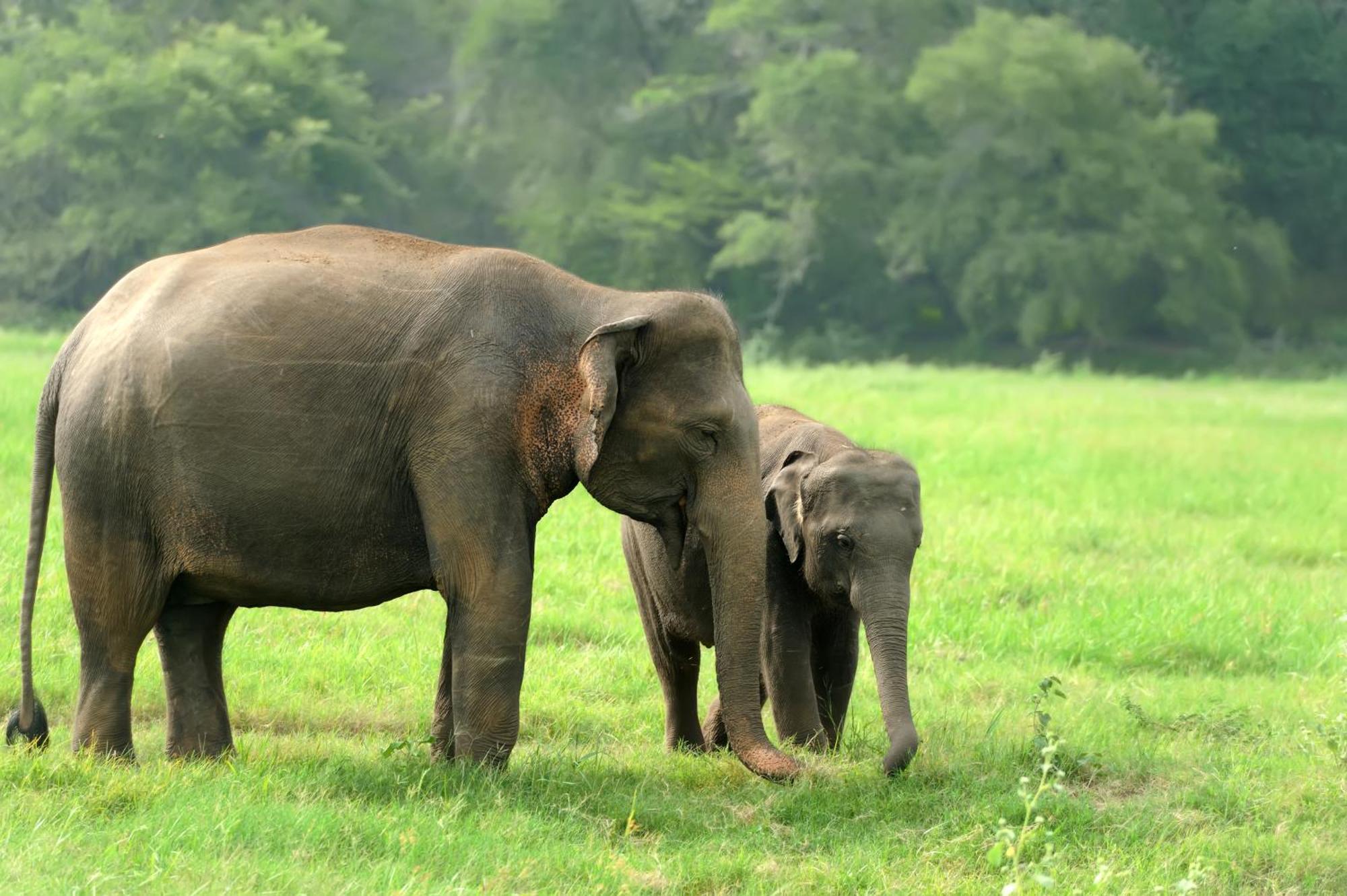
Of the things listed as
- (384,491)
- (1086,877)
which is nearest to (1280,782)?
(1086,877)

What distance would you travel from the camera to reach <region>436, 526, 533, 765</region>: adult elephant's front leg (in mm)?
5332

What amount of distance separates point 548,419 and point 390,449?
0.49 meters

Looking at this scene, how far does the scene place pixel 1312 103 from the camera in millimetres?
43125

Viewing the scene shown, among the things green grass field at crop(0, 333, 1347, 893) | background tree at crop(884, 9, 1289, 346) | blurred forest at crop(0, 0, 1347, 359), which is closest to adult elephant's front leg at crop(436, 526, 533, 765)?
green grass field at crop(0, 333, 1347, 893)

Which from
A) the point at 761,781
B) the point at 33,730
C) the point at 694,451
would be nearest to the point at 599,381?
the point at 694,451

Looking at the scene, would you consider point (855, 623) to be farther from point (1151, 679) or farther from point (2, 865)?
point (2, 865)

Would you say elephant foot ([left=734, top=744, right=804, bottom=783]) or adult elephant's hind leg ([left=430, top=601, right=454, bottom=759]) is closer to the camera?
elephant foot ([left=734, top=744, right=804, bottom=783])

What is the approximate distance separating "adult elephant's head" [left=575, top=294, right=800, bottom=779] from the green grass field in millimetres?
516

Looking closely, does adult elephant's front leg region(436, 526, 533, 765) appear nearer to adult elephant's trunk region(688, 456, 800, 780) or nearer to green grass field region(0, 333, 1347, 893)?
green grass field region(0, 333, 1347, 893)

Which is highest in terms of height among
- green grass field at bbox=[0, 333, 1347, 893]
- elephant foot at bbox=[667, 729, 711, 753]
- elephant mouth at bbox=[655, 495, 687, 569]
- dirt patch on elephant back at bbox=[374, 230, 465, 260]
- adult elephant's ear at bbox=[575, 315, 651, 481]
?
dirt patch on elephant back at bbox=[374, 230, 465, 260]

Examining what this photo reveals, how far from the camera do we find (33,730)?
18.5 feet

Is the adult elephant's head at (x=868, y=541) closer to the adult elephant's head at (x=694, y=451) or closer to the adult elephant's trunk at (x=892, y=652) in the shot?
the adult elephant's trunk at (x=892, y=652)

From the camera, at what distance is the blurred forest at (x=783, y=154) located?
38812 millimetres

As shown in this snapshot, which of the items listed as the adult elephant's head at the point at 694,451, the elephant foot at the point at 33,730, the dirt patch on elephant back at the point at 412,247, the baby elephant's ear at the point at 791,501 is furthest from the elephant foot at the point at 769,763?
the elephant foot at the point at 33,730
